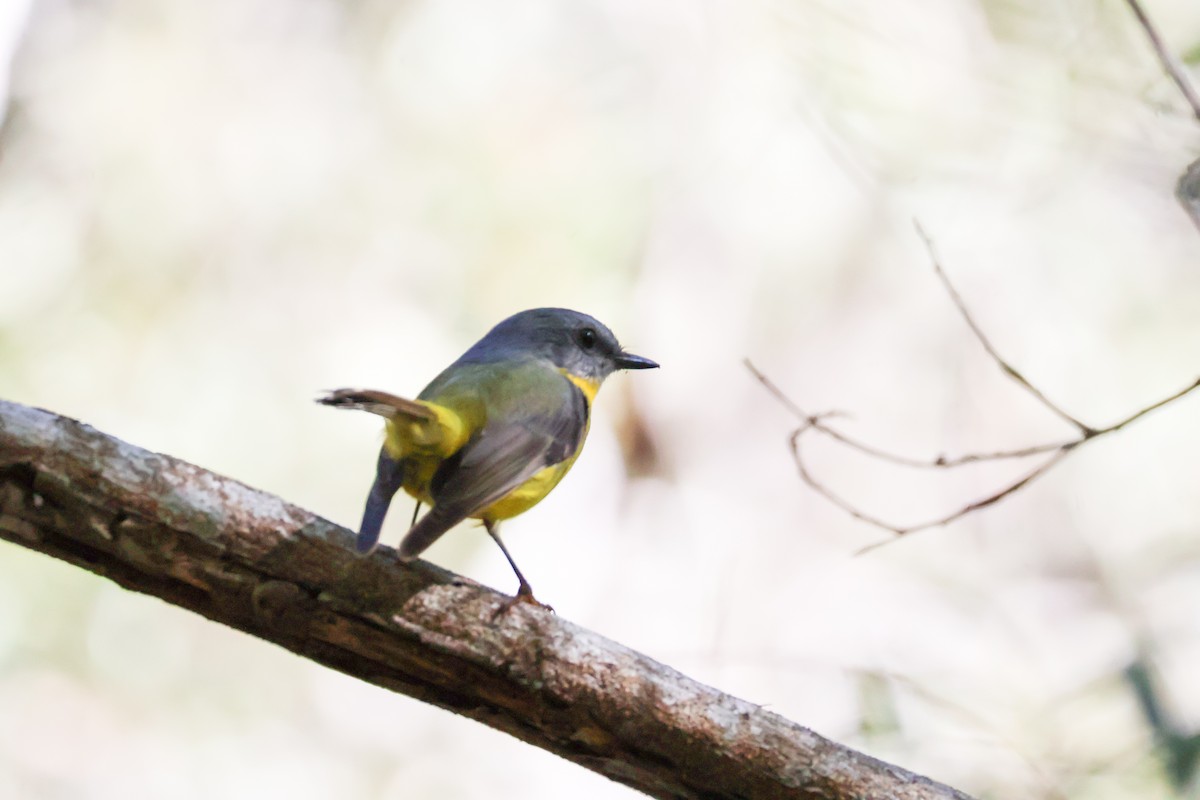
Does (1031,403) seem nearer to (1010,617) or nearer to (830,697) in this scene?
(1010,617)

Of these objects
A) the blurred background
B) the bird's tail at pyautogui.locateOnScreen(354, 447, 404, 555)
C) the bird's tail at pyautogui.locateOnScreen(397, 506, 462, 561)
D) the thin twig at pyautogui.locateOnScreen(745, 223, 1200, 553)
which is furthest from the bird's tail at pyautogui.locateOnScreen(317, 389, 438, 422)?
the blurred background

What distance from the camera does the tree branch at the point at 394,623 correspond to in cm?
230

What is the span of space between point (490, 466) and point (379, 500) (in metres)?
0.36

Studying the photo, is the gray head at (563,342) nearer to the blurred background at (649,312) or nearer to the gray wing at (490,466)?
the gray wing at (490,466)

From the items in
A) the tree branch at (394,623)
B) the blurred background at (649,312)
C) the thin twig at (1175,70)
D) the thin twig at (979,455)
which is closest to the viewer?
the tree branch at (394,623)

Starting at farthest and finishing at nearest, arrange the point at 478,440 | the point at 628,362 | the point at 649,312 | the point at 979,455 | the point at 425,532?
1. the point at 649,312
2. the point at 628,362
3. the point at 979,455
4. the point at 478,440
5. the point at 425,532

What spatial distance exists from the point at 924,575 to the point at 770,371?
1.41m

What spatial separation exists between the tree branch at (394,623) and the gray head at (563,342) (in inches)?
62.6

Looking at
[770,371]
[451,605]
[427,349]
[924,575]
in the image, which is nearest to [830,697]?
[924,575]

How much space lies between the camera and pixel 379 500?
263cm

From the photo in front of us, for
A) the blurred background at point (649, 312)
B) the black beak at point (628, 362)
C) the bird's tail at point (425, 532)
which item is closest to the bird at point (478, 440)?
the bird's tail at point (425, 532)

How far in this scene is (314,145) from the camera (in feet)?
24.0

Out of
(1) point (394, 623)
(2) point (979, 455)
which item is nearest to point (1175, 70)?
(2) point (979, 455)

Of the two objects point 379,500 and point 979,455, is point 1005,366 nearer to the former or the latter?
point 979,455
